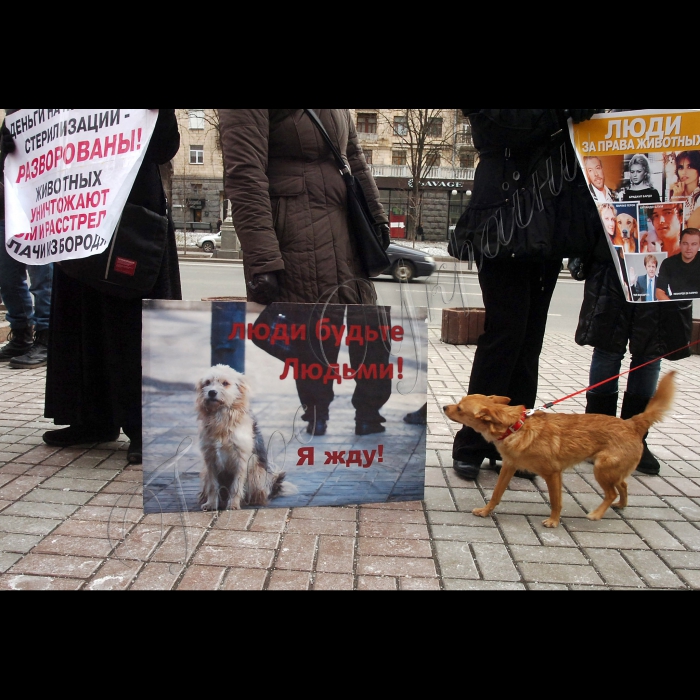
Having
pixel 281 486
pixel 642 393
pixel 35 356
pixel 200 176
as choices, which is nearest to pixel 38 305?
pixel 35 356

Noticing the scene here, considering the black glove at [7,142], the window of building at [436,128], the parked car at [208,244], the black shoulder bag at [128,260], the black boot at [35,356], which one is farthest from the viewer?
the window of building at [436,128]

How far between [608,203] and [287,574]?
2228mm

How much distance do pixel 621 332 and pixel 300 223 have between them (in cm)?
184

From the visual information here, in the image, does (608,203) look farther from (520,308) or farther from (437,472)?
(437,472)

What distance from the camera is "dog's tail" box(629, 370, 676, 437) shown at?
281 cm

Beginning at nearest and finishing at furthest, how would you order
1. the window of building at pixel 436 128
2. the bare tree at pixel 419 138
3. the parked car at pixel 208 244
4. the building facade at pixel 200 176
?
the bare tree at pixel 419 138, the parked car at pixel 208 244, the window of building at pixel 436 128, the building facade at pixel 200 176

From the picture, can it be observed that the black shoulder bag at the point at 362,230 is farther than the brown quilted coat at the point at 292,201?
Yes

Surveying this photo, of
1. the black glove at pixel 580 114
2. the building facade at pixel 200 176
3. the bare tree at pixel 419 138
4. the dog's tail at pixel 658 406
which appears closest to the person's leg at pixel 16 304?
the black glove at pixel 580 114

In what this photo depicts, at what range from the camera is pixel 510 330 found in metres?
3.08

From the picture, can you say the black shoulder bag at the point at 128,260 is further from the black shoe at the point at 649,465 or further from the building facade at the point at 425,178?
the building facade at the point at 425,178

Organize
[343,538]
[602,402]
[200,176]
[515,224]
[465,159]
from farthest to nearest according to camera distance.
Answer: [200,176] < [465,159] < [602,402] < [515,224] < [343,538]

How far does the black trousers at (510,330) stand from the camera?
10.0ft

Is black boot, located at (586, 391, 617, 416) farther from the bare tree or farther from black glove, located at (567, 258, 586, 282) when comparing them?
the bare tree

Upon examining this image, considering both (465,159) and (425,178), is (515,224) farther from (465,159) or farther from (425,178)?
(465,159)
